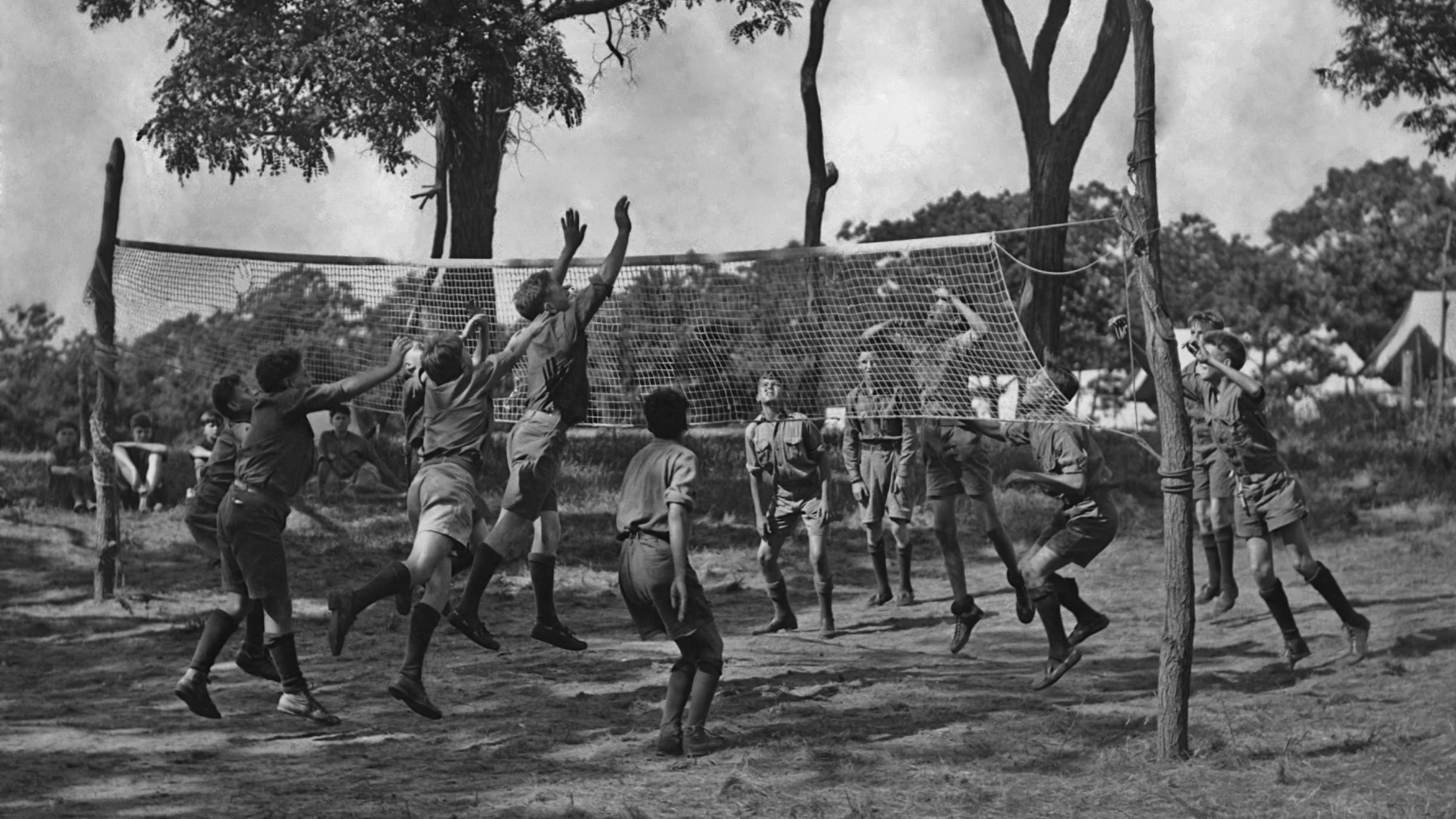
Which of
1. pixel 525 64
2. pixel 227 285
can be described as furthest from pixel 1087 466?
pixel 525 64

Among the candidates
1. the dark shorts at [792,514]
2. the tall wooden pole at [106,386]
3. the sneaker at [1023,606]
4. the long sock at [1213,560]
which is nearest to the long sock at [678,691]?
the sneaker at [1023,606]

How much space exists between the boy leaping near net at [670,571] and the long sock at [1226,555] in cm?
565

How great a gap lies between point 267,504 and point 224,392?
0.90 meters

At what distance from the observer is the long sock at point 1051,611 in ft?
29.0

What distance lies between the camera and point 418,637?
25.1 ft

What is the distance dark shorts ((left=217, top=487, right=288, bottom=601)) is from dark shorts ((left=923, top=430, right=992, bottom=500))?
4764mm

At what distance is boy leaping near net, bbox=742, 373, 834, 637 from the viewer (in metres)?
11.1

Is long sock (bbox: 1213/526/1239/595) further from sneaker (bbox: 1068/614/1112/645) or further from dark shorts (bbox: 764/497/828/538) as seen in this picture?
dark shorts (bbox: 764/497/828/538)

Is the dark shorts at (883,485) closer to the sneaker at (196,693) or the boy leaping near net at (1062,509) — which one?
the boy leaping near net at (1062,509)

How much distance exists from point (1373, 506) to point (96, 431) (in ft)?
45.2

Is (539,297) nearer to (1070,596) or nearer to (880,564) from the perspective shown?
(1070,596)

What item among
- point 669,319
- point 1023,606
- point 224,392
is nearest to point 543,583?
point 224,392

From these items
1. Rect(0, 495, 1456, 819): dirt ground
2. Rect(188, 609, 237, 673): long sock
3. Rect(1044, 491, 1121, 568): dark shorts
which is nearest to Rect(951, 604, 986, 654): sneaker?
Rect(0, 495, 1456, 819): dirt ground

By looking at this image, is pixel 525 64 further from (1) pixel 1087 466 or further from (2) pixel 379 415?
(1) pixel 1087 466
